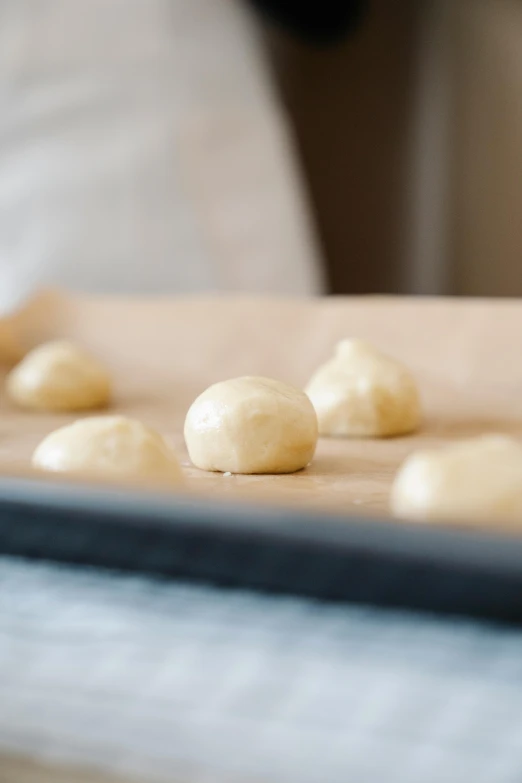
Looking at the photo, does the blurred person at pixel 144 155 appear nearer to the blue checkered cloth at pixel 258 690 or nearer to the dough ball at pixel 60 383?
the dough ball at pixel 60 383

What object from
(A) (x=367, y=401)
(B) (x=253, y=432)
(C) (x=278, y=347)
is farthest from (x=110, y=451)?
(C) (x=278, y=347)

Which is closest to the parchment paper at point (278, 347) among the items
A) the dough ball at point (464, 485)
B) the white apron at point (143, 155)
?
the dough ball at point (464, 485)

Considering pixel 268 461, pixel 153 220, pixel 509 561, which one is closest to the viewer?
pixel 509 561

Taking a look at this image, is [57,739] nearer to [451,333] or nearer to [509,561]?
[509,561]

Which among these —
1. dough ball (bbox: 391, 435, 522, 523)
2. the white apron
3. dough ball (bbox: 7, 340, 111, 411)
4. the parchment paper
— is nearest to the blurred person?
the white apron

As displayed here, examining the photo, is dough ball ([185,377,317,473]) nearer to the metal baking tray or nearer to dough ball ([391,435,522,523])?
dough ball ([391,435,522,523])

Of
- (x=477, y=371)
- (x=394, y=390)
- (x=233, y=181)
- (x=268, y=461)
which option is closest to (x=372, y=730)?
Result: (x=268, y=461)

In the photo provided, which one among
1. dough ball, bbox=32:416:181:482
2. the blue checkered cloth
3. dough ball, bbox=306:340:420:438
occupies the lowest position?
the blue checkered cloth
